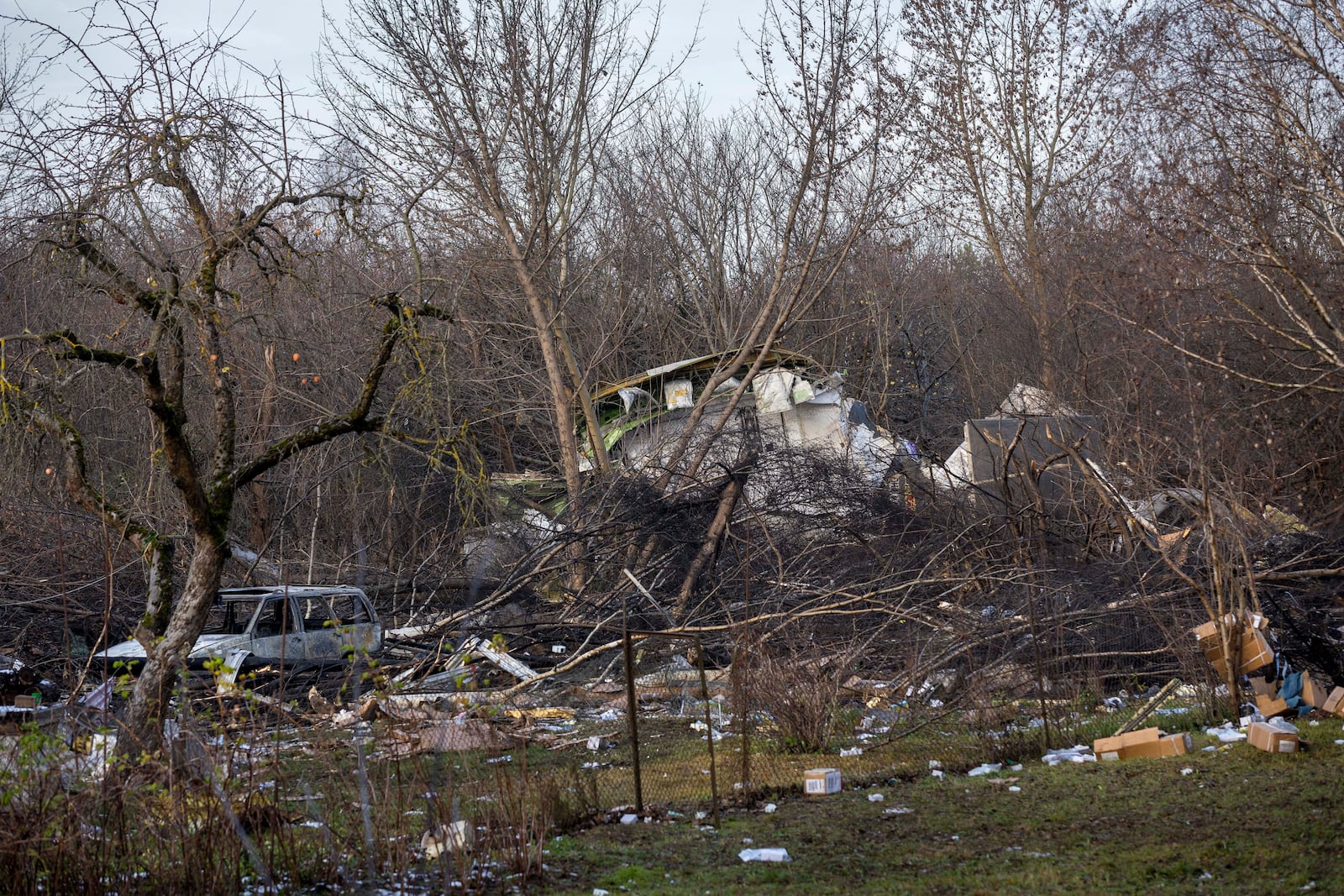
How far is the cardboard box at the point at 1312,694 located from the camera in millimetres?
8211

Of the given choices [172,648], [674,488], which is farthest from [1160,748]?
[674,488]

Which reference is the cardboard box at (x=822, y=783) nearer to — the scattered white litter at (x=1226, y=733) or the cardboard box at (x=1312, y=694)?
the scattered white litter at (x=1226, y=733)

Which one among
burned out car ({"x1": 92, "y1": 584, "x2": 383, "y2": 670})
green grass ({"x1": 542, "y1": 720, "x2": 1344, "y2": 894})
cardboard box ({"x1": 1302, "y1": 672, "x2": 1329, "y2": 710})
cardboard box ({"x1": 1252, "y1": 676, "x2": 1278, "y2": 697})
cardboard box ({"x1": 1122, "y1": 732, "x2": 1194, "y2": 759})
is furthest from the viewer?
burned out car ({"x1": 92, "y1": 584, "x2": 383, "y2": 670})

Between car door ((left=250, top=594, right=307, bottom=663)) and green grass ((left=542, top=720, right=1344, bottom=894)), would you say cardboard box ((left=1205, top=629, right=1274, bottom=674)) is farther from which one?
car door ((left=250, top=594, right=307, bottom=663))

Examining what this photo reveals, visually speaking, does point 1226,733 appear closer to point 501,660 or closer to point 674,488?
point 501,660

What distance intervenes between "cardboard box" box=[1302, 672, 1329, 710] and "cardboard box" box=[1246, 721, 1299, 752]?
3.97ft

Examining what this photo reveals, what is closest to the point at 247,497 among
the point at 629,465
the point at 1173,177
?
the point at 629,465

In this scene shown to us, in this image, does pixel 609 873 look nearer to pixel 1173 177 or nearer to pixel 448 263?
pixel 448 263

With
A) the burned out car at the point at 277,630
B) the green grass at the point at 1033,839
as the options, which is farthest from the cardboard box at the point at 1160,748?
the burned out car at the point at 277,630

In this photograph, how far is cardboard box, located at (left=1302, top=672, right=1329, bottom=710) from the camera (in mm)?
8211

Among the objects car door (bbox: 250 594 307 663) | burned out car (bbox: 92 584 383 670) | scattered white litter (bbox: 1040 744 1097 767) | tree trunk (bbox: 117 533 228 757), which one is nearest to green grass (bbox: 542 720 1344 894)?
scattered white litter (bbox: 1040 744 1097 767)

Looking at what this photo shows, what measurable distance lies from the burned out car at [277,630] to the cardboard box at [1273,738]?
7056 mm

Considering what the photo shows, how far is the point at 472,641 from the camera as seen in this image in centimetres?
1160

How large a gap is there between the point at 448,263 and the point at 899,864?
12.0 metres
